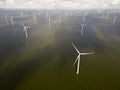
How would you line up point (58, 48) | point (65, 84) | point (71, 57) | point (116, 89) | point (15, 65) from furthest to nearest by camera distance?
point (58, 48) < point (71, 57) < point (15, 65) < point (65, 84) < point (116, 89)

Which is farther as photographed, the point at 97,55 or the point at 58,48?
the point at 58,48

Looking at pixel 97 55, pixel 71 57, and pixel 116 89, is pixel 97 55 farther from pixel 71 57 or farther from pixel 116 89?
pixel 116 89

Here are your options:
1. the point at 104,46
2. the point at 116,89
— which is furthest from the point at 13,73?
the point at 104,46

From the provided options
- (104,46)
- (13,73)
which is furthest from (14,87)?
(104,46)

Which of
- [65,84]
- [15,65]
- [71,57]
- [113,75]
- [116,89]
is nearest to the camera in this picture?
[116,89]

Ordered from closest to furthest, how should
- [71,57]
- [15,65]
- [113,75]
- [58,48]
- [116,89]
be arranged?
[116,89], [113,75], [15,65], [71,57], [58,48]

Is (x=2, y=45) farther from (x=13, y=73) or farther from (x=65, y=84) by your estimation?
(x=65, y=84)

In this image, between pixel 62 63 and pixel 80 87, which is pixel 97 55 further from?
pixel 80 87

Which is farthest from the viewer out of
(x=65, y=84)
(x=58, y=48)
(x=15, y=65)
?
(x=58, y=48)

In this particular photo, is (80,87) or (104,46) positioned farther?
(104,46)
